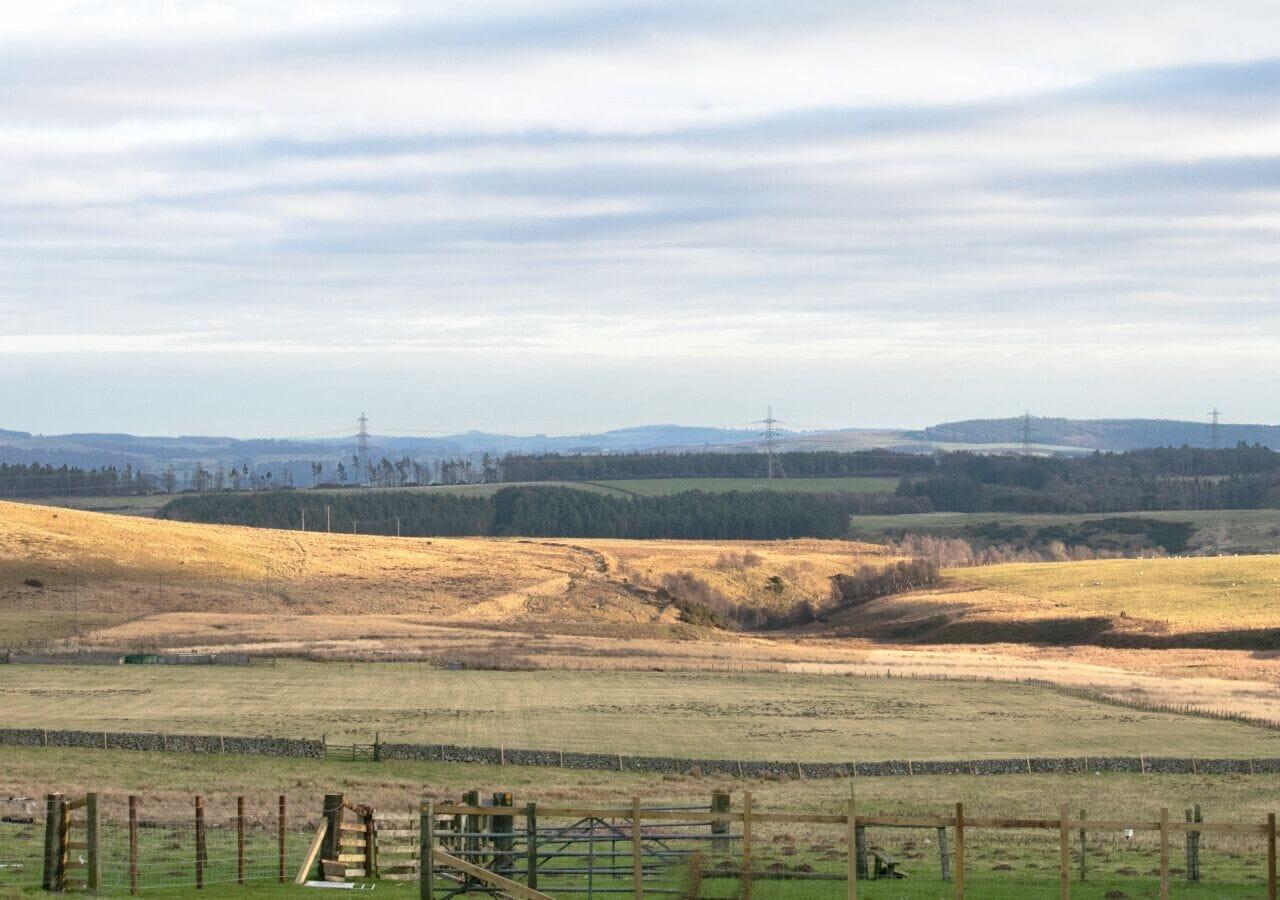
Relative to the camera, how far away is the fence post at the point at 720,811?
99.1 feet

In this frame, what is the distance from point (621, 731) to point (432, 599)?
67406mm

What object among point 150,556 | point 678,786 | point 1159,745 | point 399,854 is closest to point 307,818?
point 399,854

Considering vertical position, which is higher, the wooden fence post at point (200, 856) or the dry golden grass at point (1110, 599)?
the wooden fence post at point (200, 856)

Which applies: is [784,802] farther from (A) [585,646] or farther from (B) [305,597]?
(B) [305,597]

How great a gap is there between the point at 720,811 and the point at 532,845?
385 centimetres

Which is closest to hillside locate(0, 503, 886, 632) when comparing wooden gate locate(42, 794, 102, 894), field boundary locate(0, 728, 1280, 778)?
field boundary locate(0, 728, 1280, 778)

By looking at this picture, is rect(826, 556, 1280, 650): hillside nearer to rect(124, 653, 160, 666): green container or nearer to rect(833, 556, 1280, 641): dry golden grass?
rect(833, 556, 1280, 641): dry golden grass

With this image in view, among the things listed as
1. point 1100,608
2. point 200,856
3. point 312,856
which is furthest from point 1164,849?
point 1100,608

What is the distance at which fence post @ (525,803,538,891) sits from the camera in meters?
27.6

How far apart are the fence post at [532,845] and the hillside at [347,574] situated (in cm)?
7937

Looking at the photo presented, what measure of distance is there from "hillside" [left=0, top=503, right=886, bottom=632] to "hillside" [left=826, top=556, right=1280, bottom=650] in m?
16.9

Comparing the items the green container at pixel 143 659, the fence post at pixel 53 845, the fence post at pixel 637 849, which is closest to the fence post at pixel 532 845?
the fence post at pixel 637 849

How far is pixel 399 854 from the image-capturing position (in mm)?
33500

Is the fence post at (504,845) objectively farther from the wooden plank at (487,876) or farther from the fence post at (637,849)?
the fence post at (637,849)
